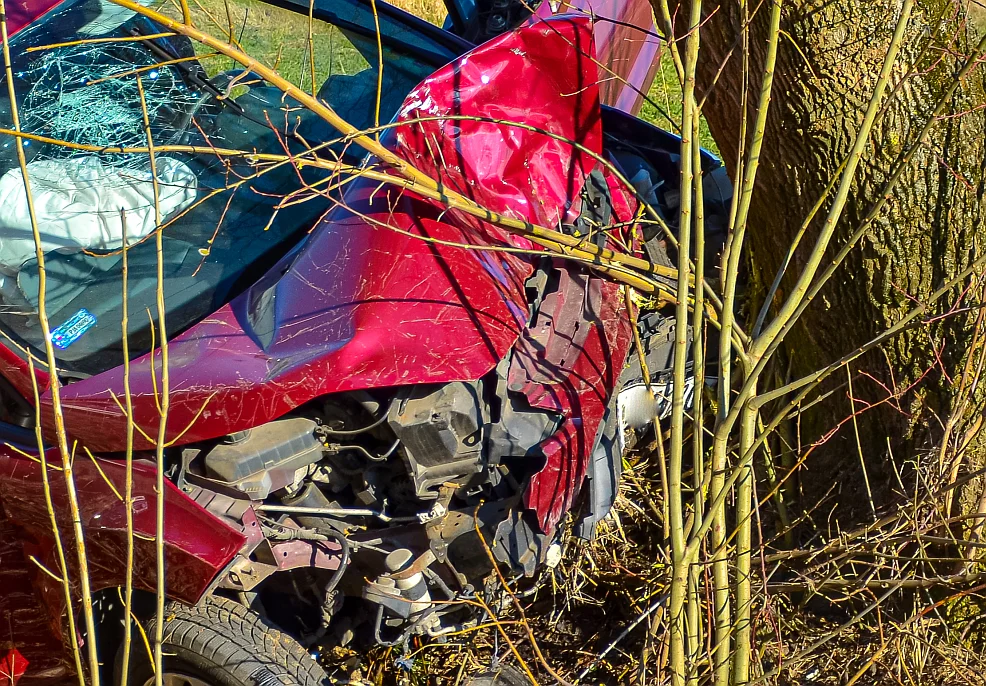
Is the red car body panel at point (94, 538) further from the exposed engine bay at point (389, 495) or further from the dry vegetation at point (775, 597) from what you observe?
the dry vegetation at point (775, 597)

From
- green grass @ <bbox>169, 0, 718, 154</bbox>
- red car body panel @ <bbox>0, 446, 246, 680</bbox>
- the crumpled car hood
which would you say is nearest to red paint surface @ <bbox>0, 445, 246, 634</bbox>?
red car body panel @ <bbox>0, 446, 246, 680</bbox>

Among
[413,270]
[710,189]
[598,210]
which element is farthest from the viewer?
[710,189]

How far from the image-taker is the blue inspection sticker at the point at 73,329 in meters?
2.34

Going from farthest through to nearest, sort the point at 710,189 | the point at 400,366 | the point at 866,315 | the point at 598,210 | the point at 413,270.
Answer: the point at 710,189
the point at 598,210
the point at 866,315
the point at 413,270
the point at 400,366

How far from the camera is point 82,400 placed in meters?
2.10

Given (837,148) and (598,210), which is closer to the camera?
(837,148)

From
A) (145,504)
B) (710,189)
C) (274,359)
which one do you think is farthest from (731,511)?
(145,504)

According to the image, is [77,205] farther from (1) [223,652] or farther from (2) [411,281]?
(1) [223,652]

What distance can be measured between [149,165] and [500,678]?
5.77 feet

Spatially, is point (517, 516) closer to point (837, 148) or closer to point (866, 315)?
point (866, 315)

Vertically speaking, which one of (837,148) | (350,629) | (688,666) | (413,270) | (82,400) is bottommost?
(350,629)

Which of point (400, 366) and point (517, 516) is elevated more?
point (400, 366)

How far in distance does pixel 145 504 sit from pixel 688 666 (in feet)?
4.05

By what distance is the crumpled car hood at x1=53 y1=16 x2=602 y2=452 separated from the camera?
205 centimetres
